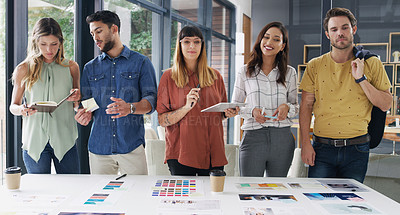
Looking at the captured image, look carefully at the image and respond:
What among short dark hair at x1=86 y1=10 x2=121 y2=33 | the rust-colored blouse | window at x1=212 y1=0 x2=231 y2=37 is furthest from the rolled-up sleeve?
window at x1=212 y1=0 x2=231 y2=37

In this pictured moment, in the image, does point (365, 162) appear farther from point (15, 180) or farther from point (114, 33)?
point (15, 180)

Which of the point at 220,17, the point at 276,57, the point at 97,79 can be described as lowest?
the point at 97,79

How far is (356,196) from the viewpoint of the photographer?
186cm

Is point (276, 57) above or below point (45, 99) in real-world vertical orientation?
above

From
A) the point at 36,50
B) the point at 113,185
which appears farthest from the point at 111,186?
the point at 36,50

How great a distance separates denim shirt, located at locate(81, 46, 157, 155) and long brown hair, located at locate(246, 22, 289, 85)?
752mm

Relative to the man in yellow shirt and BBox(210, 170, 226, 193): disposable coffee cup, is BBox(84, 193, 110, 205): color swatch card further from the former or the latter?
the man in yellow shirt

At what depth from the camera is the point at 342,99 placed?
243cm

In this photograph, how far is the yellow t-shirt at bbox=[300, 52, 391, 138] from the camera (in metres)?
2.41

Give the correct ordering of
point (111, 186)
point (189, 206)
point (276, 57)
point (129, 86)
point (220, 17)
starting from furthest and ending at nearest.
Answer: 1. point (220, 17)
2. point (276, 57)
3. point (129, 86)
4. point (111, 186)
5. point (189, 206)

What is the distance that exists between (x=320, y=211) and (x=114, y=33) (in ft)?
6.17

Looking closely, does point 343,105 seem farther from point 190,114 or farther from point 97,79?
point 97,79

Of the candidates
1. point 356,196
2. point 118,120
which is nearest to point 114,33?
point 118,120

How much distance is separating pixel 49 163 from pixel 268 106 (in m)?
1.61
